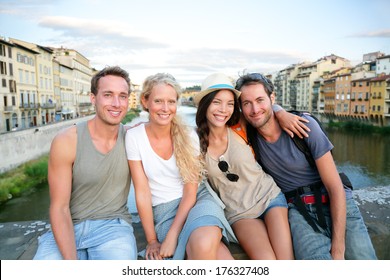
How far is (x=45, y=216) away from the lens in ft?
26.5

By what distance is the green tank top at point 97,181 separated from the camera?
146 cm

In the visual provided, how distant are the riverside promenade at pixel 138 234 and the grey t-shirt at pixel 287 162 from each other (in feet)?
1.36

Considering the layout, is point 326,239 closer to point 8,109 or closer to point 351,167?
point 351,167

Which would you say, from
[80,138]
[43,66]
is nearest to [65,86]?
[43,66]

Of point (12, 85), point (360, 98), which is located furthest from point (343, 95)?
point (12, 85)

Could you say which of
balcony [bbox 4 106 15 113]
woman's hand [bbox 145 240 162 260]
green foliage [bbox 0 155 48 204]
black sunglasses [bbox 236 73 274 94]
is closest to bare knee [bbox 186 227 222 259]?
woman's hand [bbox 145 240 162 260]

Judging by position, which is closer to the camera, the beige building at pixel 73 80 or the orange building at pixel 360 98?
the orange building at pixel 360 98

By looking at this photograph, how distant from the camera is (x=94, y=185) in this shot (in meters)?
1.49

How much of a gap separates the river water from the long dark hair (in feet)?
0.23

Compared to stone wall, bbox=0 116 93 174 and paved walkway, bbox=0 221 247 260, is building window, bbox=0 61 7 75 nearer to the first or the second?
stone wall, bbox=0 116 93 174

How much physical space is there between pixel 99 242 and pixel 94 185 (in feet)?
0.83

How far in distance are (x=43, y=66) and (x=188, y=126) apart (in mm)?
24103

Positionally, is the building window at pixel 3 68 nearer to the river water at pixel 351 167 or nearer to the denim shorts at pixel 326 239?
the river water at pixel 351 167

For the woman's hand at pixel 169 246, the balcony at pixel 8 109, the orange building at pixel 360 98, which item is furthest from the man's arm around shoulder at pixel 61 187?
the orange building at pixel 360 98
